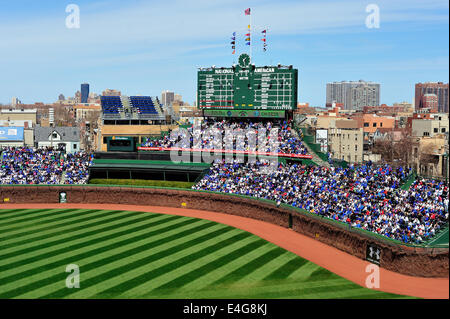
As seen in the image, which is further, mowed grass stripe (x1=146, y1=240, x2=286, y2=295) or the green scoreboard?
the green scoreboard

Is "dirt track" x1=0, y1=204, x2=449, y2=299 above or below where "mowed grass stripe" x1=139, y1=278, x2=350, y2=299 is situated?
above

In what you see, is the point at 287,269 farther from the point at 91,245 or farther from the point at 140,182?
the point at 140,182

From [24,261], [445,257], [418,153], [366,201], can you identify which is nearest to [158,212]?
[24,261]

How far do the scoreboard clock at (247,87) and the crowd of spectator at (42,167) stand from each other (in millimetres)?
14489

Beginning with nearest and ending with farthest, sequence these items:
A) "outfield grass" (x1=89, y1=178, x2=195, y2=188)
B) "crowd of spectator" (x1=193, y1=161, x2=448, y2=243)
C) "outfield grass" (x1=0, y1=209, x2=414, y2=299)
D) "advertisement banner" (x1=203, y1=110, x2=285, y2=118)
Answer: "outfield grass" (x1=0, y1=209, x2=414, y2=299), "crowd of spectator" (x1=193, y1=161, x2=448, y2=243), "outfield grass" (x1=89, y1=178, x2=195, y2=188), "advertisement banner" (x1=203, y1=110, x2=285, y2=118)

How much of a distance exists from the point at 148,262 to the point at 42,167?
1084 inches

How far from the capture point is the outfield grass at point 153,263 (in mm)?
20859

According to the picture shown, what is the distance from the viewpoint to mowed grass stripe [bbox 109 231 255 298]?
69.3ft

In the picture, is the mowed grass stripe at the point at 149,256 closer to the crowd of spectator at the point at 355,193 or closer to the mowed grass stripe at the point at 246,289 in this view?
the mowed grass stripe at the point at 246,289

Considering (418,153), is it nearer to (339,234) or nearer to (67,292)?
(339,234)

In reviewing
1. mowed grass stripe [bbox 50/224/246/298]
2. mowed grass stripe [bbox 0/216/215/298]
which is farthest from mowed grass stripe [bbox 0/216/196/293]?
mowed grass stripe [bbox 50/224/246/298]

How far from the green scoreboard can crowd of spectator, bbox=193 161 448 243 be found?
7.83 meters

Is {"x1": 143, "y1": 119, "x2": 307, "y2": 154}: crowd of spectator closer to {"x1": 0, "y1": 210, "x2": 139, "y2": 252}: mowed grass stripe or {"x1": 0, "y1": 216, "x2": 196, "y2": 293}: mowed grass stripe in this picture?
{"x1": 0, "y1": 210, "x2": 139, "y2": 252}: mowed grass stripe

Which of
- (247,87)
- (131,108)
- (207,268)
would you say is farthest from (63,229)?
(131,108)
